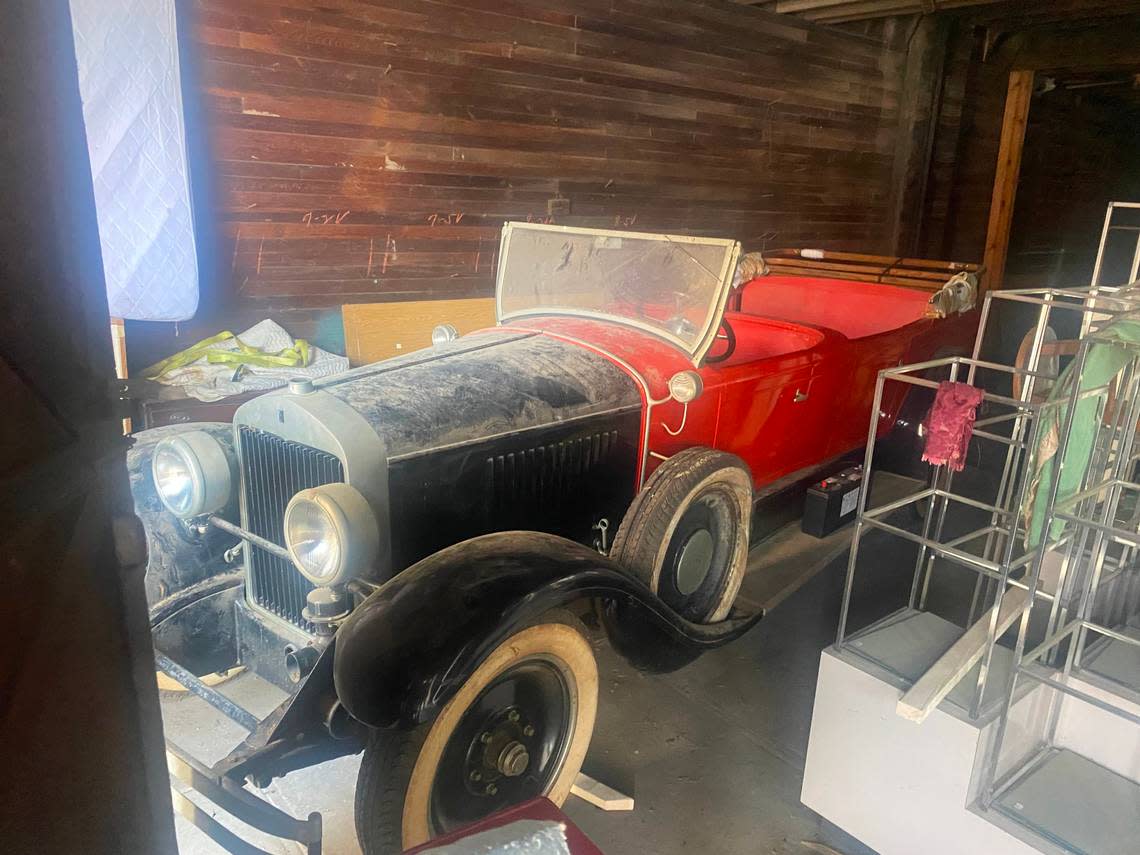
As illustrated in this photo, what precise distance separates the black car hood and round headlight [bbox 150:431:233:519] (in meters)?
0.39

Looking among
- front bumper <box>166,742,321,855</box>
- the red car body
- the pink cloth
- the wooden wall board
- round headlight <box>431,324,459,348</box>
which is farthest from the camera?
the wooden wall board

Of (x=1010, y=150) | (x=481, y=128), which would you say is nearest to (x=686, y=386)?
(x=481, y=128)

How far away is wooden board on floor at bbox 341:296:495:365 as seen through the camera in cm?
489

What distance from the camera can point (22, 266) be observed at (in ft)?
2.36

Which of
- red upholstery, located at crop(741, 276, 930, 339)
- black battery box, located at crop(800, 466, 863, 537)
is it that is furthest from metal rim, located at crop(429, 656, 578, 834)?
red upholstery, located at crop(741, 276, 930, 339)

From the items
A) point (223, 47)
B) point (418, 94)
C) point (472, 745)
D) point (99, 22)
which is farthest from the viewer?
point (418, 94)

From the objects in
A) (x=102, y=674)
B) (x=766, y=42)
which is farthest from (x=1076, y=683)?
(x=766, y=42)

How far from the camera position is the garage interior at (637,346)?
2.71 feet

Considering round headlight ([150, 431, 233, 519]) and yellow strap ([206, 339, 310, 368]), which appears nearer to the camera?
round headlight ([150, 431, 233, 519])

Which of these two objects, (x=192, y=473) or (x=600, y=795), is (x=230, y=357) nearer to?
(x=192, y=473)

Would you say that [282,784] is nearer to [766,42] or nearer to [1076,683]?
[1076,683]

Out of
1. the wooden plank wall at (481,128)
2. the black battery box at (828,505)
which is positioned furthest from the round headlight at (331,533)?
the wooden plank wall at (481,128)

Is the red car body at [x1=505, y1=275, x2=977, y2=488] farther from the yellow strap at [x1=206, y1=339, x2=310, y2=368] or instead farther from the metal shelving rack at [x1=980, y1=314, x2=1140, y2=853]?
the yellow strap at [x1=206, y1=339, x2=310, y2=368]

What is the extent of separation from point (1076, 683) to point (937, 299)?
258 centimetres
